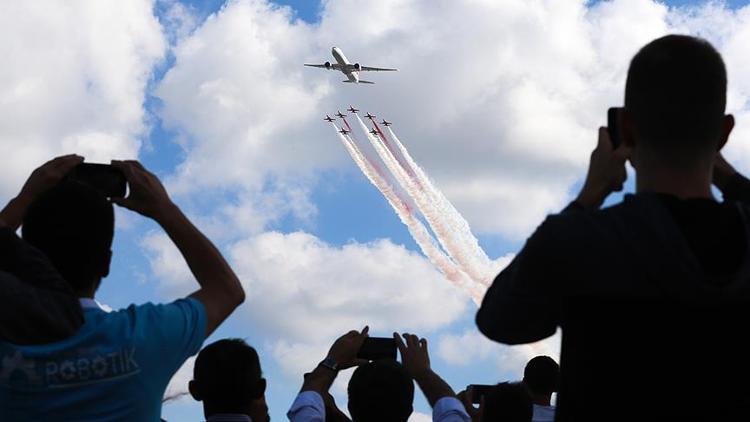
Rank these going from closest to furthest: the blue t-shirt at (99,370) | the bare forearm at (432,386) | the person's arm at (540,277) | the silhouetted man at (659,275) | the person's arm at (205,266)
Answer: the silhouetted man at (659,275)
the person's arm at (540,277)
the blue t-shirt at (99,370)
the person's arm at (205,266)
the bare forearm at (432,386)

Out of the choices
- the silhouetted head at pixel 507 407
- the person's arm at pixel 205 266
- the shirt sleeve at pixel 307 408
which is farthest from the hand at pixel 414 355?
the person's arm at pixel 205 266

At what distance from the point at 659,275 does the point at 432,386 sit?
13.6ft

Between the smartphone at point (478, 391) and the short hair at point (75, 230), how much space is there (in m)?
4.97

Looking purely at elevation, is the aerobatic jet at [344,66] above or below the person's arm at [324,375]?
above

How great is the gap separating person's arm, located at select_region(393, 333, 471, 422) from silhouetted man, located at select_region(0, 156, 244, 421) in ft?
9.08

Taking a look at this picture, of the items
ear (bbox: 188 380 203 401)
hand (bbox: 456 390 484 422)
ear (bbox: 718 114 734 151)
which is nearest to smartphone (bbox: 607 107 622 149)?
ear (bbox: 718 114 734 151)

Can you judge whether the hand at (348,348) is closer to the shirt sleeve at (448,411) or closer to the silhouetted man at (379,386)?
the silhouetted man at (379,386)

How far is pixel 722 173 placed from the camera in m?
4.58

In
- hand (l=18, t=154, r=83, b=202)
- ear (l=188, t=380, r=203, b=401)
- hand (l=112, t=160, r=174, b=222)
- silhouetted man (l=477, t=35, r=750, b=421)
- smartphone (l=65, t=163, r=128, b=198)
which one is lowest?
silhouetted man (l=477, t=35, r=750, b=421)

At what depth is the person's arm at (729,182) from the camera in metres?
4.52

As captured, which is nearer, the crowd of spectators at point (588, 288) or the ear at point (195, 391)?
the crowd of spectators at point (588, 288)

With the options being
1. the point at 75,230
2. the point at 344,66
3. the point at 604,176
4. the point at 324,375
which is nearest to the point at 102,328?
the point at 75,230

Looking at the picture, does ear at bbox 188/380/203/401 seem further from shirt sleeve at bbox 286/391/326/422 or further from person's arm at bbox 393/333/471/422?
person's arm at bbox 393/333/471/422

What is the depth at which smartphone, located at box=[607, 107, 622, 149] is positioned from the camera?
12.7ft
